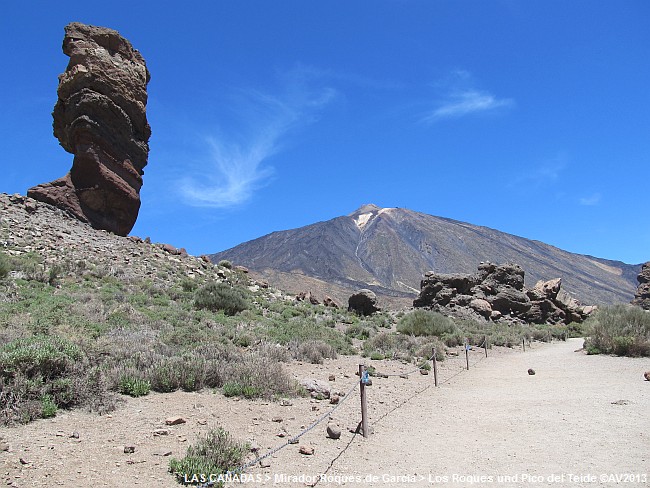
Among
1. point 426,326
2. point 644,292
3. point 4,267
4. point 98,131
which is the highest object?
point 98,131

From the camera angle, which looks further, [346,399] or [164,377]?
[346,399]

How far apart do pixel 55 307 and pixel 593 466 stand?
487 inches

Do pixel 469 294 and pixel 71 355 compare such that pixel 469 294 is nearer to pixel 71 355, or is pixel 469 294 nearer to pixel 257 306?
pixel 257 306

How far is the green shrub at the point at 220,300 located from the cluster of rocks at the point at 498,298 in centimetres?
1542

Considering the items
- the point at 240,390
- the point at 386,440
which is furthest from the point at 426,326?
the point at 386,440

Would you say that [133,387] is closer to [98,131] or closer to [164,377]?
[164,377]

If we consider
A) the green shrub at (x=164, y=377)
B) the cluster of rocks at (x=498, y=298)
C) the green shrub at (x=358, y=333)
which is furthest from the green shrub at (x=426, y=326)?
the green shrub at (x=164, y=377)

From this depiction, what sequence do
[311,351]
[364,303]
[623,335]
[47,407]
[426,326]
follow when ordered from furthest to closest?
[364,303]
[426,326]
[623,335]
[311,351]
[47,407]

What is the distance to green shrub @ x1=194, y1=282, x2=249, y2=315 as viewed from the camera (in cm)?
1764

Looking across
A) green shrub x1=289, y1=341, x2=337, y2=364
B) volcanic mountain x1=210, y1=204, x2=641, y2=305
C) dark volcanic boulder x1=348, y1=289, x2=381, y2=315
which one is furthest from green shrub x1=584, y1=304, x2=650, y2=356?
volcanic mountain x1=210, y1=204, x2=641, y2=305

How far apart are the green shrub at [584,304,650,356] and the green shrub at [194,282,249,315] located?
13.2m

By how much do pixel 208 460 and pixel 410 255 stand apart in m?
142

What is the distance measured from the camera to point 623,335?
Answer: 1562 centimetres

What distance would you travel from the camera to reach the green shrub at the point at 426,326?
20.3 metres
